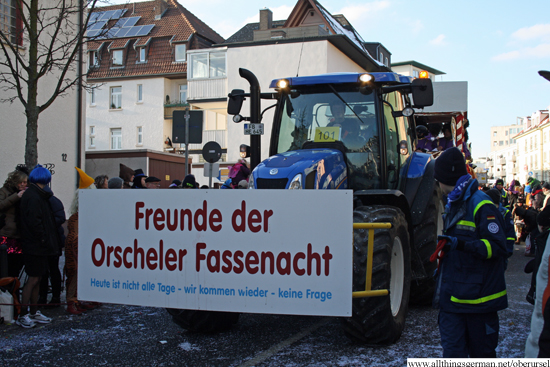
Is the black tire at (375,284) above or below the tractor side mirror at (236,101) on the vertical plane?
below

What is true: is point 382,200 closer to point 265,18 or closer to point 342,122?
point 342,122

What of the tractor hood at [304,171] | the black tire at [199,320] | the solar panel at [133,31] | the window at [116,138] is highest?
the solar panel at [133,31]

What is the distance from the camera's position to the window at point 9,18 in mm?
13258

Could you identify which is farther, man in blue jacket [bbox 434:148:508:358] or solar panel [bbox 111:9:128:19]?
solar panel [bbox 111:9:128:19]

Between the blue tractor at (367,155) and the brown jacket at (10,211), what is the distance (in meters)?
2.78

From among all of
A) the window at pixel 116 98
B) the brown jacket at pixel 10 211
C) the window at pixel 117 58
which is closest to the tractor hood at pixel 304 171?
the brown jacket at pixel 10 211

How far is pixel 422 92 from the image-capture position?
5.62 meters

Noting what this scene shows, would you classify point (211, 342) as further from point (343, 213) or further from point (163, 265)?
point (343, 213)

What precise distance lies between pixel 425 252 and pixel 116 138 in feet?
121

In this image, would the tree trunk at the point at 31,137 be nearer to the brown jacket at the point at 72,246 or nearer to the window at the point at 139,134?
the brown jacket at the point at 72,246

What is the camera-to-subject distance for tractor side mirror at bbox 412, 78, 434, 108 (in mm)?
5586

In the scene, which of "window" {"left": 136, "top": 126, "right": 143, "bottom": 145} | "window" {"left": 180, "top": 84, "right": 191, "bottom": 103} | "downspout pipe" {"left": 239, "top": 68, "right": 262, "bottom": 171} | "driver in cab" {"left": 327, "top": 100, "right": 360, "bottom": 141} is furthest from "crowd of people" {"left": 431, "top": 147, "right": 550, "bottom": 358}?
"window" {"left": 136, "top": 126, "right": 143, "bottom": 145}

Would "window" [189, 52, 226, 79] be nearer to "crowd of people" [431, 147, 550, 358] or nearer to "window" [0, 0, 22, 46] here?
"window" [0, 0, 22, 46]

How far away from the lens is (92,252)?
4445 mm
